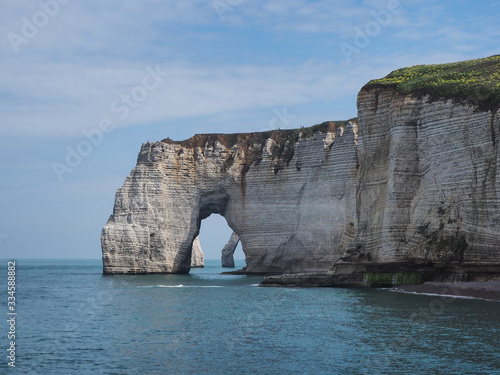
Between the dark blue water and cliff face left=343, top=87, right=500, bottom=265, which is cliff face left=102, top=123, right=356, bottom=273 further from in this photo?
the dark blue water

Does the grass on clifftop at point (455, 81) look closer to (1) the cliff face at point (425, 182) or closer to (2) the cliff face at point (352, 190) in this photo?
(2) the cliff face at point (352, 190)

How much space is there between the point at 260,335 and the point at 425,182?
95.6 feet

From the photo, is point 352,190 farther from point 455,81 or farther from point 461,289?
Answer: point 461,289

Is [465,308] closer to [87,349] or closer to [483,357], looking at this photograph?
[483,357]

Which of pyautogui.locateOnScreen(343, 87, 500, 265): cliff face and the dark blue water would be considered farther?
pyautogui.locateOnScreen(343, 87, 500, 265): cliff face

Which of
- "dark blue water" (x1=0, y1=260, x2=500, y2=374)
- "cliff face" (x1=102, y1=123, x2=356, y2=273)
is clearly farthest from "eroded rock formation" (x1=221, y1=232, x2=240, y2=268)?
"dark blue water" (x1=0, y1=260, x2=500, y2=374)

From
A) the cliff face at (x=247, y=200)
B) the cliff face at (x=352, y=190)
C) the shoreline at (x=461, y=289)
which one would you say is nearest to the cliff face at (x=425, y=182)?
the cliff face at (x=352, y=190)

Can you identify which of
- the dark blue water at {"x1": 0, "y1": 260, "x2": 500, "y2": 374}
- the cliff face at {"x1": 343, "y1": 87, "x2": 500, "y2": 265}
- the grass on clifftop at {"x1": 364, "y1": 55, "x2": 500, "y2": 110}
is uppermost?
the grass on clifftop at {"x1": 364, "y1": 55, "x2": 500, "y2": 110}

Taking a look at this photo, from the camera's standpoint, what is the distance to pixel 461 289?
47.5m

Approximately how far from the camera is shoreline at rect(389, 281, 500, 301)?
45.0 m

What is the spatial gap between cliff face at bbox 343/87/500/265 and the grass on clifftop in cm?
75

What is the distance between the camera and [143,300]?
50.1 m

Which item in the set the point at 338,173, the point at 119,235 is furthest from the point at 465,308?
the point at 119,235

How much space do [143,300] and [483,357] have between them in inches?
1152
